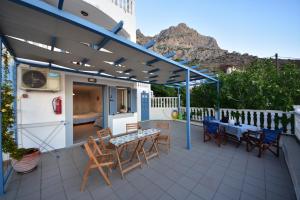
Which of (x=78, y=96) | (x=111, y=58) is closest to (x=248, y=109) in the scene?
(x=111, y=58)

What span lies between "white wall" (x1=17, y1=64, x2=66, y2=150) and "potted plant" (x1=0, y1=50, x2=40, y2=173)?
1.11 m

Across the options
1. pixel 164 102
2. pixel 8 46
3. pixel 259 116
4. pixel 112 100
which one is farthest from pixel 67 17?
pixel 164 102

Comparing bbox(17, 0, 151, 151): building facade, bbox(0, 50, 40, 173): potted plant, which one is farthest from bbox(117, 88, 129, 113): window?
bbox(0, 50, 40, 173): potted plant

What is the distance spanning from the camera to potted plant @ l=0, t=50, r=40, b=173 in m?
2.48

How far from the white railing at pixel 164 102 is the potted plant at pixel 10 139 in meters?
7.86

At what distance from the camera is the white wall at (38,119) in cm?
379

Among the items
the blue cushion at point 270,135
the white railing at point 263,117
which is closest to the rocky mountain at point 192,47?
the white railing at point 263,117

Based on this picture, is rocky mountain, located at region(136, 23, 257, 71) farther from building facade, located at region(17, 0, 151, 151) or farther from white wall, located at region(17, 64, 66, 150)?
white wall, located at region(17, 64, 66, 150)

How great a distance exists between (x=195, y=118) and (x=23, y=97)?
865cm

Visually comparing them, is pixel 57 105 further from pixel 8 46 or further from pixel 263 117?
pixel 263 117

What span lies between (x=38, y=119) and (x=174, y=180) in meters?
4.54

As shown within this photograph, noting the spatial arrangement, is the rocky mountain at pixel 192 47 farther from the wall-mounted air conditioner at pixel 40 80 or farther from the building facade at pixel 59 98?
the wall-mounted air conditioner at pixel 40 80

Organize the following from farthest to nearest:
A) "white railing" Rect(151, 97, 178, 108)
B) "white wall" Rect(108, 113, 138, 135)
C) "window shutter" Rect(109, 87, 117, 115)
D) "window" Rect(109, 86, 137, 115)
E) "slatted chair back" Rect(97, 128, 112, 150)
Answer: "white railing" Rect(151, 97, 178, 108) < "window" Rect(109, 86, 137, 115) < "window shutter" Rect(109, 87, 117, 115) < "white wall" Rect(108, 113, 138, 135) < "slatted chair back" Rect(97, 128, 112, 150)

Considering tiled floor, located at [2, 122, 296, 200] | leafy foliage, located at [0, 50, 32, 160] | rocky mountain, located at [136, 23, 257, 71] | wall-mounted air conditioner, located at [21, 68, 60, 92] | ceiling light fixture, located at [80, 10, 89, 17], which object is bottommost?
tiled floor, located at [2, 122, 296, 200]
